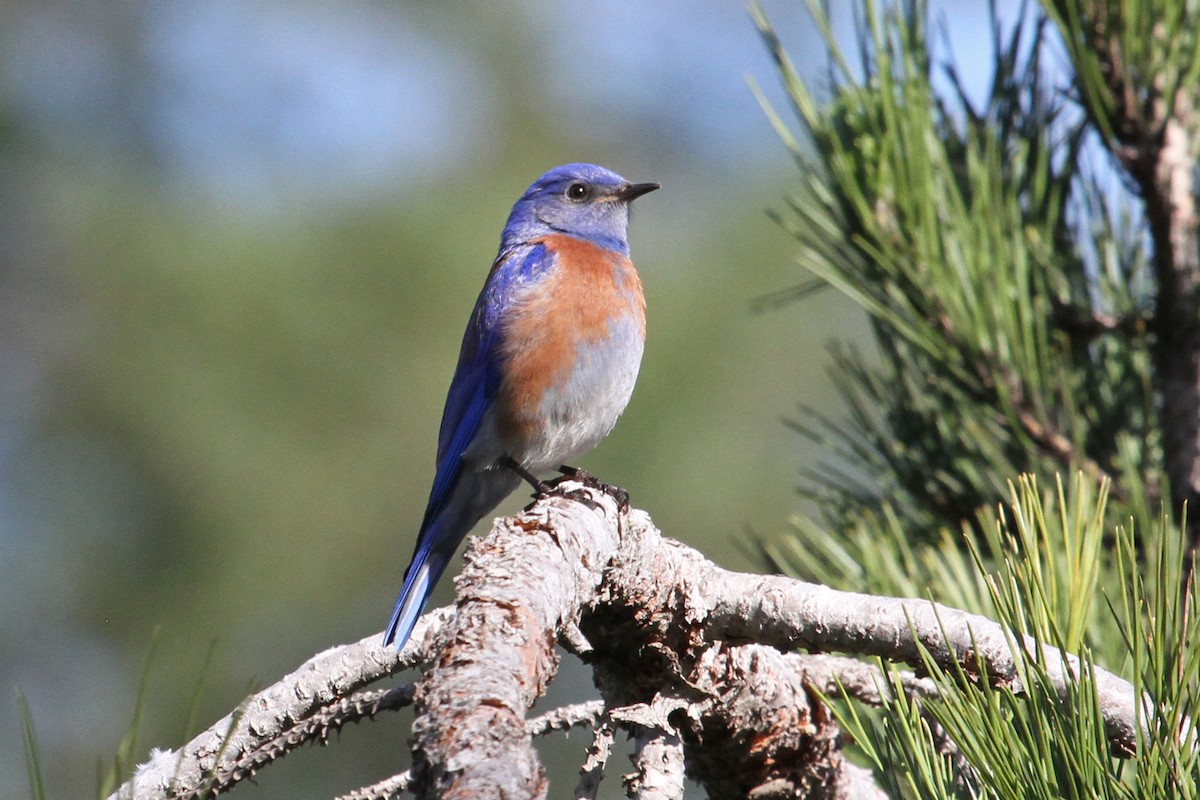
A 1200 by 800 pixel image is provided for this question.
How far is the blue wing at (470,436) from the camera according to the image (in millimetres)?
3252

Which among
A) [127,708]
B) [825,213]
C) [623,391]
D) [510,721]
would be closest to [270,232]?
[127,708]

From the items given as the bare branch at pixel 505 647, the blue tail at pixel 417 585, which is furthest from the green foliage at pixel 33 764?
the blue tail at pixel 417 585

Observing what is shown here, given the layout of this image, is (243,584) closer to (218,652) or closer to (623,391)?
(218,652)

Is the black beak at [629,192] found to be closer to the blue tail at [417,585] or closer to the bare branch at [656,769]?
the blue tail at [417,585]

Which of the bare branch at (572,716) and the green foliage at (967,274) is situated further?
the green foliage at (967,274)

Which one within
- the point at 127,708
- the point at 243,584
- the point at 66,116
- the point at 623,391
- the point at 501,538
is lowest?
the point at 501,538

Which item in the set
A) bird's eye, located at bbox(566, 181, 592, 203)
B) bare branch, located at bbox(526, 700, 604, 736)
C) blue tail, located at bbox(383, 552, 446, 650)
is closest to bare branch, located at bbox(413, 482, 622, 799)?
bare branch, located at bbox(526, 700, 604, 736)

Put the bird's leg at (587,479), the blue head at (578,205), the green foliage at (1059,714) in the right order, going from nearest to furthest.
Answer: the green foliage at (1059,714) → the bird's leg at (587,479) → the blue head at (578,205)

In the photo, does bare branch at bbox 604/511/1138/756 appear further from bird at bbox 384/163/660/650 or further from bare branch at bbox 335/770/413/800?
bird at bbox 384/163/660/650

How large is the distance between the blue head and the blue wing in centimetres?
38

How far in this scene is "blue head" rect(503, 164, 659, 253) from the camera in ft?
12.6

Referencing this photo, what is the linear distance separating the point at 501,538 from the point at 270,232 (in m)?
7.46

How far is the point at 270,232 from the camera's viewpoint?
27.4 ft

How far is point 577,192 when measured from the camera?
3934 millimetres
